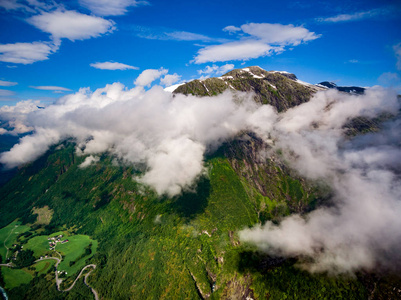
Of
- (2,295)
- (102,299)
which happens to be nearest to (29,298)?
(2,295)

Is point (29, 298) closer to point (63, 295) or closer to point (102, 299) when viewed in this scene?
point (63, 295)

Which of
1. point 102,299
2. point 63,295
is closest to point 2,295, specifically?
point 63,295

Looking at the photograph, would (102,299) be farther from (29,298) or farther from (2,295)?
(2,295)

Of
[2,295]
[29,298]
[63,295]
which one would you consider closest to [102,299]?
[63,295]

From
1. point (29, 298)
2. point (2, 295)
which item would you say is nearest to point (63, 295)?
point (29, 298)

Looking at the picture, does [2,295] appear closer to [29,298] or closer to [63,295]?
[29,298]
